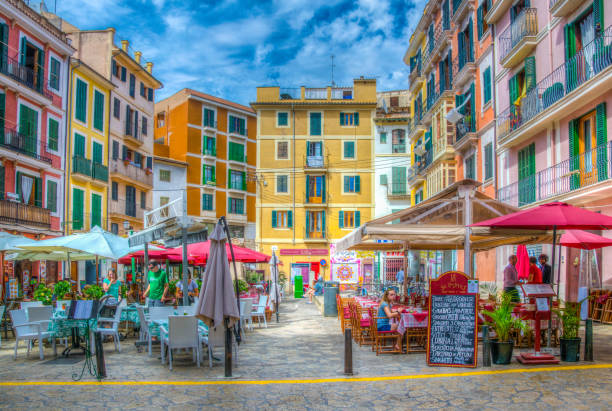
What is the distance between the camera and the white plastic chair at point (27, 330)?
11195 mm

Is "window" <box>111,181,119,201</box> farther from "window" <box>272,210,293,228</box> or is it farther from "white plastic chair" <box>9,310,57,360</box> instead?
"white plastic chair" <box>9,310,57,360</box>

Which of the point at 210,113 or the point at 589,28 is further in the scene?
the point at 210,113

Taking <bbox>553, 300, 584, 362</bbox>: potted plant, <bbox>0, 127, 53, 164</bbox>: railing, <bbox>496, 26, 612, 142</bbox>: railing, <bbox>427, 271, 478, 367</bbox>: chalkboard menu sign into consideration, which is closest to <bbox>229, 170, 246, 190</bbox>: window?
<bbox>0, 127, 53, 164</bbox>: railing

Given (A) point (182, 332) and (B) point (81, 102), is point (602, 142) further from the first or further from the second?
(B) point (81, 102)

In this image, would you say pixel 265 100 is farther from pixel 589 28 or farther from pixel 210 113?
pixel 589 28

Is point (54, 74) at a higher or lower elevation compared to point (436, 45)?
lower

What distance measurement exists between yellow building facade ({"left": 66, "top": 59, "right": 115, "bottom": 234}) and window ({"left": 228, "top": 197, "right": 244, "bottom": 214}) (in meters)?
19.2

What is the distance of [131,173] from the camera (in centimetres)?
4091

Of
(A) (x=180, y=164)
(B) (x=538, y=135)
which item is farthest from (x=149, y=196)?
(B) (x=538, y=135)

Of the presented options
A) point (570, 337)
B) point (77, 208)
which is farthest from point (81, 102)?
point (570, 337)

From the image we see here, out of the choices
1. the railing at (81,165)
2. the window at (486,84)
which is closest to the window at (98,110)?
the railing at (81,165)

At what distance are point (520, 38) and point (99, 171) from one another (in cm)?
2514

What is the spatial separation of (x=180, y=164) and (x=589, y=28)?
131ft

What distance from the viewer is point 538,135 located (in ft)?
71.6
